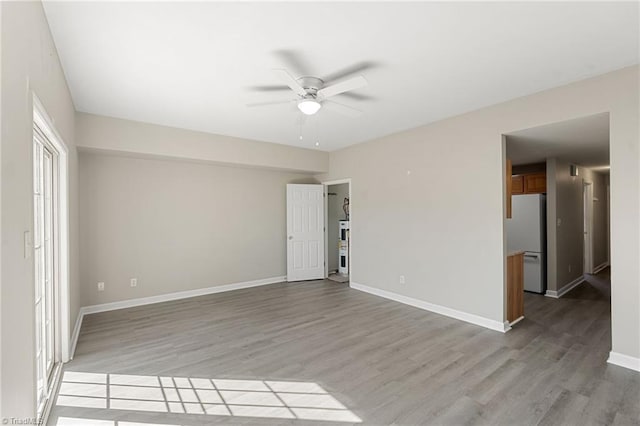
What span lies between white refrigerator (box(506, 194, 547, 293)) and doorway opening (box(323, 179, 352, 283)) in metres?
3.22

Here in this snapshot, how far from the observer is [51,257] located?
2631mm

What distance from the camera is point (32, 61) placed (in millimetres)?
1570

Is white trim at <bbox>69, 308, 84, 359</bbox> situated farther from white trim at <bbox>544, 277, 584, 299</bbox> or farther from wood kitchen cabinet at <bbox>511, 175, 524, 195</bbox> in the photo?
wood kitchen cabinet at <bbox>511, 175, 524, 195</bbox>

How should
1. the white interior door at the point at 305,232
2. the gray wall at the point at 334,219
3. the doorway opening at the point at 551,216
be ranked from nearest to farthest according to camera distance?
the doorway opening at the point at 551,216 < the white interior door at the point at 305,232 < the gray wall at the point at 334,219

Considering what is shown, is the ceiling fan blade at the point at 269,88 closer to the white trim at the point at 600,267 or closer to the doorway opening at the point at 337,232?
the doorway opening at the point at 337,232

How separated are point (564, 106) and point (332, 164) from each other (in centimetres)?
373

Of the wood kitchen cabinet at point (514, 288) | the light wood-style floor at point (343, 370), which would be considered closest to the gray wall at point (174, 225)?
the light wood-style floor at point (343, 370)

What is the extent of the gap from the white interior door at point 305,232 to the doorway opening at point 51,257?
11.8 ft

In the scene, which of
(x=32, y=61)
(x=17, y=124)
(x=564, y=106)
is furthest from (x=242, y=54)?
(x=564, y=106)

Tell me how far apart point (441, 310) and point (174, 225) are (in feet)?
14.0

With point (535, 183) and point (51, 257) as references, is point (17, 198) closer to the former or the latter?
point (51, 257)

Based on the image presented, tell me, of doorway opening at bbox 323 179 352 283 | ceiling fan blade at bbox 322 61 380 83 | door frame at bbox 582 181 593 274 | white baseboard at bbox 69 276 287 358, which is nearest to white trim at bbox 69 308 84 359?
white baseboard at bbox 69 276 287 358

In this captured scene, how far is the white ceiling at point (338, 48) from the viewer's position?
1825mm

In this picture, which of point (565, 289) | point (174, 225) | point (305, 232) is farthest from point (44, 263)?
point (565, 289)
